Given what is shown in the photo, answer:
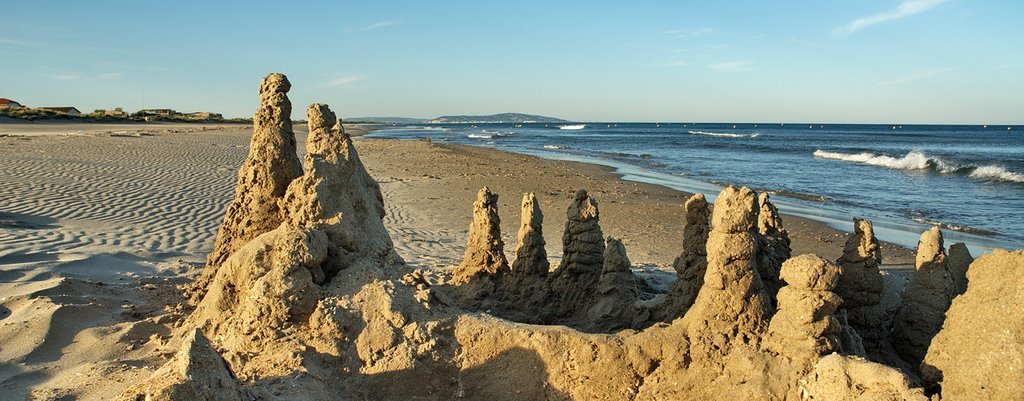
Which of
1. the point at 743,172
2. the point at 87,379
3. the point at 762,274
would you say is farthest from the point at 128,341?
the point at 743,172

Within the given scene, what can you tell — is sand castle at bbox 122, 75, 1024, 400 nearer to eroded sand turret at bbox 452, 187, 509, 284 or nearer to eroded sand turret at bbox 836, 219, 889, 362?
eroded sand turret at bbox 836, 219, 889, 362

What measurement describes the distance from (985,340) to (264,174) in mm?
5104

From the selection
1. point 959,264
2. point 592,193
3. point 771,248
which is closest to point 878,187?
point 592,193

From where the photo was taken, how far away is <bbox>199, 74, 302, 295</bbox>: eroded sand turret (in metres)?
5.75

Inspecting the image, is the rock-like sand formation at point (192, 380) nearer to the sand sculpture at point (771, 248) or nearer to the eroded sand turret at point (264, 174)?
the eroded sand turret at point (264, 174)

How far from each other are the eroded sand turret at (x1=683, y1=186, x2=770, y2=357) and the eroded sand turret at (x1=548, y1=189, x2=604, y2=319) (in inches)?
63.6

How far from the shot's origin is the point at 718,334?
3822 mm

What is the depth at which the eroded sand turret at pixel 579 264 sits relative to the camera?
549cm

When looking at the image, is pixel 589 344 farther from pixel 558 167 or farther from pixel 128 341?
pixel 558 167

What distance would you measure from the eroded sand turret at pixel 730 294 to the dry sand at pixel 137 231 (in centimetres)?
351

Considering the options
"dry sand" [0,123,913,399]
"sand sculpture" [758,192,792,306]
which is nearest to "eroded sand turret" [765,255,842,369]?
"sand sculpture" [758,192,792,306]

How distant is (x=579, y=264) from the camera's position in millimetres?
5570

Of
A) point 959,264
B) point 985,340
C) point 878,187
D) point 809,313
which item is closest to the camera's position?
point 985,340

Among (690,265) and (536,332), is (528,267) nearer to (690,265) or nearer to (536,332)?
(690,265)
